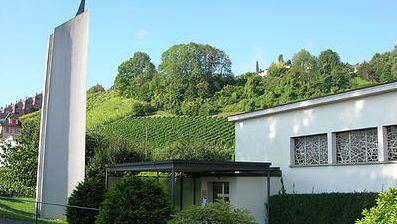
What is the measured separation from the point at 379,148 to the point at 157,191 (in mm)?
6910

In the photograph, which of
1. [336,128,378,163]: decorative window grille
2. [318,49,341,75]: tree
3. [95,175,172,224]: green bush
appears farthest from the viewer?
[318,49,341,75]: tree

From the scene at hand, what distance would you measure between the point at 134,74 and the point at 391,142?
110216 mm

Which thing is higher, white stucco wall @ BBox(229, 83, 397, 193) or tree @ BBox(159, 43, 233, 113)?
tree @ BBox(159, 43, 233, 113)

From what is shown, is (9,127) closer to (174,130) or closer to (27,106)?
(27,106)

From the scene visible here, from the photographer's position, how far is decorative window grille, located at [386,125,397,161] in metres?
14.1

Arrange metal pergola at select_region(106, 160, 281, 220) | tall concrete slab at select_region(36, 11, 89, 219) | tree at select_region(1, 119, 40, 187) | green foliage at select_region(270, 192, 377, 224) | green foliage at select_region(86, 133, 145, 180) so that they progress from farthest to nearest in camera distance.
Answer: tree at select_region(1, 119, 40, 187), green foliage at select_region(86, 133, 145, 180), tall concrete slab at select_region(36, 11, 89, 219), metal pergola at select_region(106, 160, 281, 220), green foliage at select_region(270, 192, 377, 224)

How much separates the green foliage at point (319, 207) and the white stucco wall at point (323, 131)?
56cm

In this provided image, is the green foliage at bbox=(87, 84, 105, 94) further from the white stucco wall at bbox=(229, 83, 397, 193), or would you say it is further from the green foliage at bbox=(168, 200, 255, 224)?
the green foliage at bbox=(168, 200, 255, 224)

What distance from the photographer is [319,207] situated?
1533 cm

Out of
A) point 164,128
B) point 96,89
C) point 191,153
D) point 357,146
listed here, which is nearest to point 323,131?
point 357,146

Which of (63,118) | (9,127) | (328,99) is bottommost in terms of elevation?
(63,118)

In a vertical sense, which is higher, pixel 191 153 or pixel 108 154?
pixel 191 153

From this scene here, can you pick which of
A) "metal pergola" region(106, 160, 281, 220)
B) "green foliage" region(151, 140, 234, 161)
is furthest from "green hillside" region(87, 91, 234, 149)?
"metal pergola" region(106, 160, 281, 220)

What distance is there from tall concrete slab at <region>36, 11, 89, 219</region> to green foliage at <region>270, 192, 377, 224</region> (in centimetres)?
887
